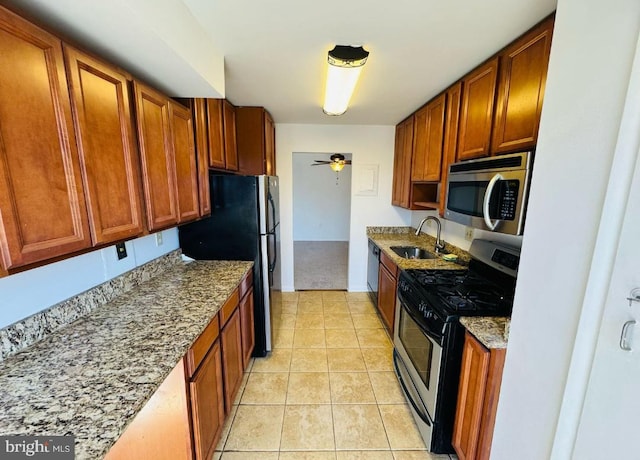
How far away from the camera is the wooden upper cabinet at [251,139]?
274 centimetres

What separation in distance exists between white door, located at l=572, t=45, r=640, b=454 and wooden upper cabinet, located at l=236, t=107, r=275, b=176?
8.54 ft

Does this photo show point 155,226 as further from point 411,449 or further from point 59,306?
point 411,449

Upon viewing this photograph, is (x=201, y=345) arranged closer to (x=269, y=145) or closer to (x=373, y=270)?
(x=269, y=145)

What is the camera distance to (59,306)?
1.17 m

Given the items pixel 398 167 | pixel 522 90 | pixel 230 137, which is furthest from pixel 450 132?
pixel 230 137

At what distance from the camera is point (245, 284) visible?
2.07 m

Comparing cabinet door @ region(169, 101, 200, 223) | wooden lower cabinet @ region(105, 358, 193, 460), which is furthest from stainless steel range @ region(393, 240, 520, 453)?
cabinet door @ region(169, 101, 200, 223)

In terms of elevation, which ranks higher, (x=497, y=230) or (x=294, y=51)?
(x=294, y=51)

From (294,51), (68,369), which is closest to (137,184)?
(68,369)

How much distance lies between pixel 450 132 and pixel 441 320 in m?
1.54

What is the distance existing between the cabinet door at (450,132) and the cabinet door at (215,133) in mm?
1887

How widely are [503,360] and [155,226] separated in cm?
186

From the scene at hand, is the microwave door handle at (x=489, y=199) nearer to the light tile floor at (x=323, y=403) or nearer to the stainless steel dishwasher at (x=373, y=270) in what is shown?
the light tile floor at (x=323, y=403)

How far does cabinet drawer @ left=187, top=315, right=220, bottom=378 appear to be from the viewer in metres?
1.18
